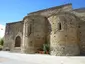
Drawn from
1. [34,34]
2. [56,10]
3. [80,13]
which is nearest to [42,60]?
[34,34]

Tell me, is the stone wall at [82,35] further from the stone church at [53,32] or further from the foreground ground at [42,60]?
the foreground ground at [42,60]

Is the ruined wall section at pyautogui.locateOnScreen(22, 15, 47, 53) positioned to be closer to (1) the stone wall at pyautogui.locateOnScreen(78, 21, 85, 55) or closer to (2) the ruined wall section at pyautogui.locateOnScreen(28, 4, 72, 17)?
(2) the ruined wall section at pyautogui.locateOnScreen(28, 4, 72, 17)

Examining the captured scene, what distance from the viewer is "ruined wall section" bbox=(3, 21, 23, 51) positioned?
23797mm

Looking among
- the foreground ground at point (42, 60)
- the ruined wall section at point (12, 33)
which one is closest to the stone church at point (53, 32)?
the ruined wall section at point (12, 33)

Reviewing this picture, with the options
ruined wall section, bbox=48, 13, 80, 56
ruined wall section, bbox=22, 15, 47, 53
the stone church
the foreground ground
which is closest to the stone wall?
the stone church

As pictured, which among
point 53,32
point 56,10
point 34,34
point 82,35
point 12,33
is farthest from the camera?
point 12,33

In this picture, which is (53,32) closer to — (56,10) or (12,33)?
(56,10)

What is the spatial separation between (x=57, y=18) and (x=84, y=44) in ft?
17.5

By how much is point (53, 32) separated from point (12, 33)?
12.5 m

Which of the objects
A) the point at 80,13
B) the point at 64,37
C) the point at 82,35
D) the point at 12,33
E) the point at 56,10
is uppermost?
the point at 56,10

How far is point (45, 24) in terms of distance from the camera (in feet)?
62.1

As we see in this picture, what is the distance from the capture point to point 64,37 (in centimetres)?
1446

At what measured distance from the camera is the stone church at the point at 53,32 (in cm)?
1452

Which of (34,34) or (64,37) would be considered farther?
(34,34)
